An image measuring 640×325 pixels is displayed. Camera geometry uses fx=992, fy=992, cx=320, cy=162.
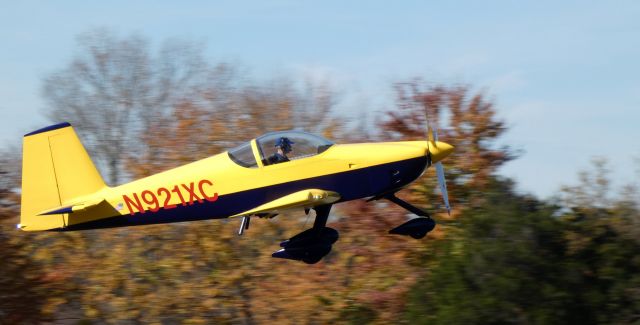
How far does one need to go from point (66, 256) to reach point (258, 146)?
52.6 feet

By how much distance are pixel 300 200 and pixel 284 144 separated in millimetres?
927

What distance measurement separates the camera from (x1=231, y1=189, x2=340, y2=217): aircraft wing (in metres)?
13.8

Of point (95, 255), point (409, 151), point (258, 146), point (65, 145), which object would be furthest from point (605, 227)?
Result: point (95, 255)

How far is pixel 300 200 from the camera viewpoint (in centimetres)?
1372

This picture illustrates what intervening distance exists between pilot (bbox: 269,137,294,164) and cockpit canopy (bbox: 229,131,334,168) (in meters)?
0.03

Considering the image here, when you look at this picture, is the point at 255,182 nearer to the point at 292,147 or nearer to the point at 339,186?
the point at 292,147

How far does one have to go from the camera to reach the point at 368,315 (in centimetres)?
2506

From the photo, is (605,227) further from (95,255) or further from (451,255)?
(95,255)

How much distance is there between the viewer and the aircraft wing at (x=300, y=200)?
1378cm

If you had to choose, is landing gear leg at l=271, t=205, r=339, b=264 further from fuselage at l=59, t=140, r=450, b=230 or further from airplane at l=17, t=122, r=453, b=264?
fuselage at l=59, t=140, r=450, b=230

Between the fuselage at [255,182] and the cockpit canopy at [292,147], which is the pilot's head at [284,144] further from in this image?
the fuselage at [255,182]

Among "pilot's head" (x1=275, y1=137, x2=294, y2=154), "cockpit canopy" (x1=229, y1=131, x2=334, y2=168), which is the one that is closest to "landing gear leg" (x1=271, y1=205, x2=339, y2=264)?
"cockpit canopy" (x1=229, y1=131, x2=334, y2=168)

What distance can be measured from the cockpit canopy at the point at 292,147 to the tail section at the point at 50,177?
2600 millimetres

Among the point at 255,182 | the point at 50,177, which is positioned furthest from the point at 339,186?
the point at 50,177
